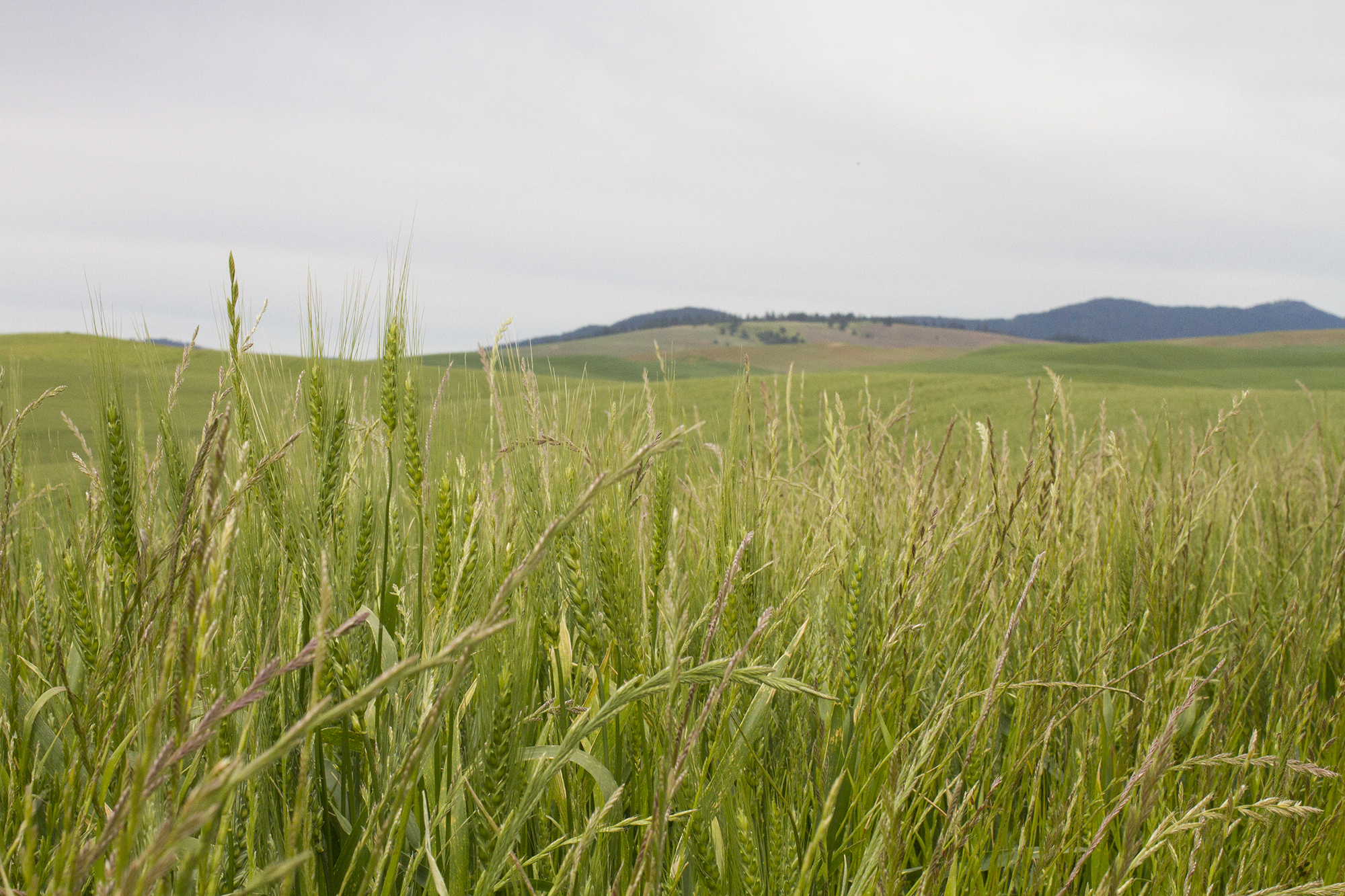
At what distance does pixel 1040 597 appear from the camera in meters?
1.37

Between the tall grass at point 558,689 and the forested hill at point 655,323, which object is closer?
the tall grass at point 558,689

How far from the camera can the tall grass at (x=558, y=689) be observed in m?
0.76

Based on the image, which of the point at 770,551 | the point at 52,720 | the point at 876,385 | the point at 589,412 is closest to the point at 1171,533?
the point at 770,551

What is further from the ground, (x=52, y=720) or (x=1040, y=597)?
(x=1040, y=597)

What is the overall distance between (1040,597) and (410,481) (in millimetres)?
1096

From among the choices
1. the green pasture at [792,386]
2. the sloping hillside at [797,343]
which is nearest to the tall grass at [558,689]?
the green pasture at [792,386]

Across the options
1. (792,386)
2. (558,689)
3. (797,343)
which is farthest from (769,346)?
(558,689)

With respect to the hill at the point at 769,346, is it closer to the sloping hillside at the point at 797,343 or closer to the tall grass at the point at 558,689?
the sloping hillside at the point at 797,343

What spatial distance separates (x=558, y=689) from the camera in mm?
1087

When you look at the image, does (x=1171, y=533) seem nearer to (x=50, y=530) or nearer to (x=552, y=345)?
(x=50, y=530)

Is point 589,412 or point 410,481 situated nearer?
point 410,481

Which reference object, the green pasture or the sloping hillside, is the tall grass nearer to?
the green pasture

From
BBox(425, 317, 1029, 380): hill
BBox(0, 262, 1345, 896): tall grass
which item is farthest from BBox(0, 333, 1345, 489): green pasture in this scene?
BBox(425, 317, 1029, 380): hill

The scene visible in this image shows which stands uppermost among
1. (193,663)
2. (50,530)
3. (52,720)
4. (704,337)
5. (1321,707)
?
(704,337)
